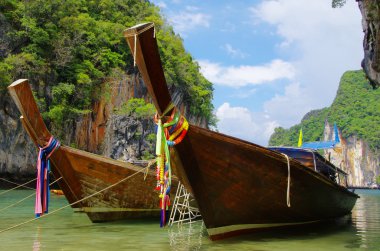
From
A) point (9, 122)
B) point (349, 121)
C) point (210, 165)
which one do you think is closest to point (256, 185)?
point (210, 165)

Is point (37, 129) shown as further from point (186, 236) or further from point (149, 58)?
point (149, 58)

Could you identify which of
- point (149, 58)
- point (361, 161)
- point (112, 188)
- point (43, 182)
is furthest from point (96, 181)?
point (361, 161)

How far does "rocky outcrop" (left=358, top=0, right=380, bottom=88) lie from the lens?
787cm

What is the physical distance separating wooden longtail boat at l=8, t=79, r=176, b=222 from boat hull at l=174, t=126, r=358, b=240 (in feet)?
5.97

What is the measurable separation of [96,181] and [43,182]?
1325mm

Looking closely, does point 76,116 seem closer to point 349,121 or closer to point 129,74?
point 129,74

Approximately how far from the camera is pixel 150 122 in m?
26.5

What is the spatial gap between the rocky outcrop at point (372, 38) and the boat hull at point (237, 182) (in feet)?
13.4

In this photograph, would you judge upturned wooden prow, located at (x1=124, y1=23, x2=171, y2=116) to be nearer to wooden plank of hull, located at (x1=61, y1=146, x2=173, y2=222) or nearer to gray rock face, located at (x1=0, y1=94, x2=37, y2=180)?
wooden plank of hull, located at (x1=61, y1=146, x2=173, y2=222)

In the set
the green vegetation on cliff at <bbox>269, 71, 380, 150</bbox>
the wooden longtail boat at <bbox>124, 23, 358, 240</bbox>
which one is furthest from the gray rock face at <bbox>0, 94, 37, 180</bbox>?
the green vegetation on cliff at <bbox>269, 71, 380, 150</bbox>

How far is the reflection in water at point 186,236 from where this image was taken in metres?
4.75

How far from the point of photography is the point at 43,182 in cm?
543

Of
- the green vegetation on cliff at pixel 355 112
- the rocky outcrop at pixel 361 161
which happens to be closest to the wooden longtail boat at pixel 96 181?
the rocky outcrop at pixel 361 161

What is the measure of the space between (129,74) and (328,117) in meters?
60.9
